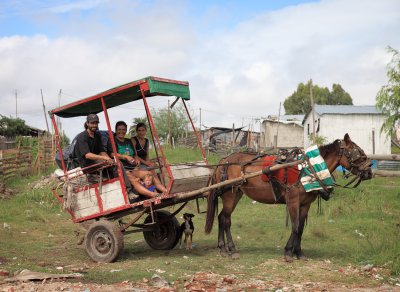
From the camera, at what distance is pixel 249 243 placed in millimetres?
10086

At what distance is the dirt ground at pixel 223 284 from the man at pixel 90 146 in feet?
7.84

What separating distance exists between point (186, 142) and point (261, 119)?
10.2 m

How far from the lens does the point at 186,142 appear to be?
34250mm

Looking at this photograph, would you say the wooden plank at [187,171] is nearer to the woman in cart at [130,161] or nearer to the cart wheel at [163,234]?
the woman in cart at [130,161]

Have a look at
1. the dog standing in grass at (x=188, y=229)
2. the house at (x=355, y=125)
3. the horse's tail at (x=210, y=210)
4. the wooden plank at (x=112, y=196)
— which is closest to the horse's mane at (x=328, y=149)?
the horse's tail at (x=210, y=210)

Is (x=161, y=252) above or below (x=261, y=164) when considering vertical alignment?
below

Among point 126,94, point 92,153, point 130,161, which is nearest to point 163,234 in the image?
point 130,161

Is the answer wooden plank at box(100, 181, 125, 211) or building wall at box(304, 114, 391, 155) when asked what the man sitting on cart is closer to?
wooden plank at box(100, 181, 125, 211)

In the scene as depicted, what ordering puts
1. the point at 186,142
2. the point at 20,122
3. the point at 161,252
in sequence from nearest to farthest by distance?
the point at 161,252, the point at 186,142, the point at 20,122

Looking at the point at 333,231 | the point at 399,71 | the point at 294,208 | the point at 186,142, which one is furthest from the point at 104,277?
the point at 186,142

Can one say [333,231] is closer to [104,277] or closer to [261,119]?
[104,277]

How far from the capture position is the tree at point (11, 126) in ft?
124

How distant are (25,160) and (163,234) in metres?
14.7

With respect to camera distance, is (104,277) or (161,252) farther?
(161,252)
